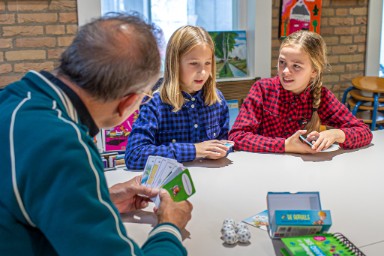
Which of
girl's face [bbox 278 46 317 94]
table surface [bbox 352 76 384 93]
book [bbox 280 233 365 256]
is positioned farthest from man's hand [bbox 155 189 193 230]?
table surface [bbox 352 76 384 93]

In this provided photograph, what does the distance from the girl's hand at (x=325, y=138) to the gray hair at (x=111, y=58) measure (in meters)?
1.38

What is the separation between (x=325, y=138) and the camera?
7.57ft

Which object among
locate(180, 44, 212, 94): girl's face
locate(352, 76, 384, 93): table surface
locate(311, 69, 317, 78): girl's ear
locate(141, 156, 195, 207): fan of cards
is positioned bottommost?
locate(352, 76, 384, 93): table surface

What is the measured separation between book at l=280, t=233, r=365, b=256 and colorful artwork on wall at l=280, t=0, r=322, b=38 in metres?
3.61

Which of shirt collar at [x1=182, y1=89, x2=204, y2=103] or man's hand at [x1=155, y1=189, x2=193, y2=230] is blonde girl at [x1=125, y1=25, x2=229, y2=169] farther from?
man's hand at [x1=155, y1=189, x2=193, y2=230]

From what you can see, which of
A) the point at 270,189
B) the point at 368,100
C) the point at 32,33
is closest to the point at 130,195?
the point at 270,189

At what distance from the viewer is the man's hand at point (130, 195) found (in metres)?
1.56

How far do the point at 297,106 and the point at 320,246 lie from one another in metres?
1.44

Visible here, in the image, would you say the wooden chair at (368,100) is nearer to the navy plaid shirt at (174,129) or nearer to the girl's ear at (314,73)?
the girl's ear at (314,73)

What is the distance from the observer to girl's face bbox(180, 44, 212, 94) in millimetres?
2301

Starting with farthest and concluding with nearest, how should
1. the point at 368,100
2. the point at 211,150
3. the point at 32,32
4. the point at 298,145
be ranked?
the point at 368,100
the point at 32,32
the point at 298,145
the point at 211,150

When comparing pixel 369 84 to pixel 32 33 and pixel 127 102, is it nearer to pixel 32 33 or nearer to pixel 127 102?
pixel 32 33

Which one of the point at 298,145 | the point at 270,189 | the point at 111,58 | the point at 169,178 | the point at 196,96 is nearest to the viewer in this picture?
the point at 111,58

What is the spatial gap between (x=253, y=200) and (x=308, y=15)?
3.47 metres
